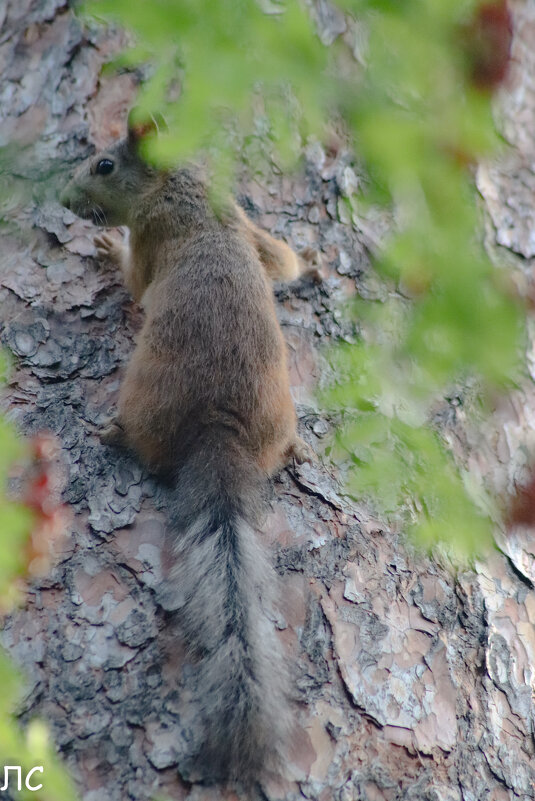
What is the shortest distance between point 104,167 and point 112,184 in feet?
0.30

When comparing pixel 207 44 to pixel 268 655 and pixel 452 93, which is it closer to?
A: pixel 452 93

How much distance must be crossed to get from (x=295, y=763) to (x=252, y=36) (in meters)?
1.80

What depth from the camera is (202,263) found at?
330 centimetres

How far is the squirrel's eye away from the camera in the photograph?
3.82 m

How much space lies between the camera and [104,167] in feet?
12.6

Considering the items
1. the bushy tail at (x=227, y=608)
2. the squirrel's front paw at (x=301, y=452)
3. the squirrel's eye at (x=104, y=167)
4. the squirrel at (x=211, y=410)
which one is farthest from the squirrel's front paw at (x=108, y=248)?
the squirrel's front paw at (x=301, y=452)

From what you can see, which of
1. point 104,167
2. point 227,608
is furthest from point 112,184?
point 227,608

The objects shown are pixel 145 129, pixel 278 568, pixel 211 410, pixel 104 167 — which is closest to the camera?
pixel 278 568

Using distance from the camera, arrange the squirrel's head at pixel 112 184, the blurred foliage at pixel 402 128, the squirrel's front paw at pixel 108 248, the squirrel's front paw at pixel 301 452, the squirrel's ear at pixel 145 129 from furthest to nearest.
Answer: the squirrel's head at pixel 112 184 < the squirrel's front paw at pixel 108 248 < the squirrel's ear at pixel 145 129 < the squirrel's front paw at pixel 301 452 < the blurred foliage at pixel 402 128

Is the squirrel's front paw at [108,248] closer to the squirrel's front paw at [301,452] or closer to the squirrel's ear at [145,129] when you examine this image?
the squirrel's ear at [145,129]

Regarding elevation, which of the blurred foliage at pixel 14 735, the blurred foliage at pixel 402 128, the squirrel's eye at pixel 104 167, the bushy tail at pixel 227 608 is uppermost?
the blurred foliage at pixel 402 128

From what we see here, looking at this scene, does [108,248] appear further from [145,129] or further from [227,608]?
[227,608]

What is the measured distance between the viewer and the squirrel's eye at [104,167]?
3.82 m

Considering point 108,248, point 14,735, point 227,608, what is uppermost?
point 14,735
